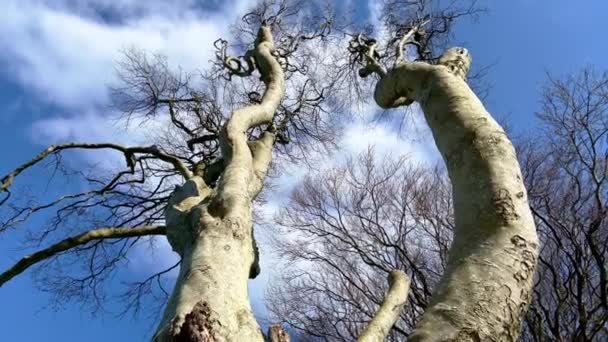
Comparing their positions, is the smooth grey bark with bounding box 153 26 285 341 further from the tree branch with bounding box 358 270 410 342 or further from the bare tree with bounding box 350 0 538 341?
the bare tree with bounding box 350 0 538 341

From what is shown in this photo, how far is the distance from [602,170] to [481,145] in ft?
22.8

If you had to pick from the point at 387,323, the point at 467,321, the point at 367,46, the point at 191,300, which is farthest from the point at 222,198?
the point at 367,46

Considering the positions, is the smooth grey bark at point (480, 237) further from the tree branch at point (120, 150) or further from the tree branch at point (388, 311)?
the tree branch at point (120, 150)

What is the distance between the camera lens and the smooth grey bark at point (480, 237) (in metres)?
1.22

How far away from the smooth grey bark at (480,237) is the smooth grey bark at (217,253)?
789mm

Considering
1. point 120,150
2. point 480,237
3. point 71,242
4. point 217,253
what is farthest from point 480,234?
point 120,150

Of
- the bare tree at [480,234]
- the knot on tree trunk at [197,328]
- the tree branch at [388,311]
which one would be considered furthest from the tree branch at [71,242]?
the bare tree at [480,234]

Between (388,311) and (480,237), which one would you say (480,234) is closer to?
(480,237)

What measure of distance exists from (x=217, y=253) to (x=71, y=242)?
148 centimetres

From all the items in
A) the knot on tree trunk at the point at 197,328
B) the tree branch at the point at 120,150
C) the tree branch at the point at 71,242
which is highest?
the tree branch at the point at 120,150

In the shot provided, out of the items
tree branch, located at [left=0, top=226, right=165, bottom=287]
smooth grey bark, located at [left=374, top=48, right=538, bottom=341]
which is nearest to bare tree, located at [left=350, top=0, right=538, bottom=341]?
smooth grey bark, located at [left=374, top=48, right=538, bottom=341]

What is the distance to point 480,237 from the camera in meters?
1.39

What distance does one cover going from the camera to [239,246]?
2256 millimetres

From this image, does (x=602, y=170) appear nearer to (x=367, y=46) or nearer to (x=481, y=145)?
(x=367, y=46)
